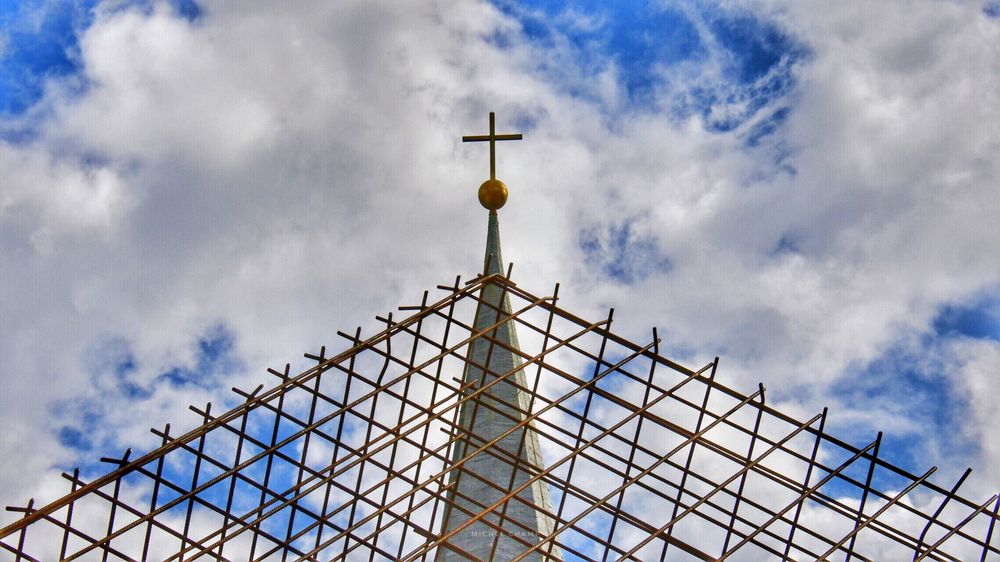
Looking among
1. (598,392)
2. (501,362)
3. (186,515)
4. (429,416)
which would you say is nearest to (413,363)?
(429,416)

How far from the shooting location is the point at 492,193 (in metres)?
16.0

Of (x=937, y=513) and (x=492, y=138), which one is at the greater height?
(x=492, y=138)

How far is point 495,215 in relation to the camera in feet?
55.4

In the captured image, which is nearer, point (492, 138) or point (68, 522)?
point (68, 522)

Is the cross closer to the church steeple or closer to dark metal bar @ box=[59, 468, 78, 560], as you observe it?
the church steeple

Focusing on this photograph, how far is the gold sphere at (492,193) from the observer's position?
15.9m

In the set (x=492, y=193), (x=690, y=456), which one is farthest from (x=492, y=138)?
(x=690, y=456)

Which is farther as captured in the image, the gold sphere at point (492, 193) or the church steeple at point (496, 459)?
the gold sphere at point (492, 193)

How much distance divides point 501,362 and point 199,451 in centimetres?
500

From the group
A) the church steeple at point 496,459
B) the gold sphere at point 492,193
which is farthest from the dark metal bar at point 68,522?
A: the gold sphere at point 492,193

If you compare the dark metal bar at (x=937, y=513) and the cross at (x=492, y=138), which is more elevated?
the cross at (x=492, y=138)

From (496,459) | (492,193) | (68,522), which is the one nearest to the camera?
(68,522)

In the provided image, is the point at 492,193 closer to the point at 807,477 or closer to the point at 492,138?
the point at 492,138

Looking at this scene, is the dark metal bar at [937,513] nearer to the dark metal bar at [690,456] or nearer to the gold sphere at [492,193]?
the dark metal bar at [690,456]
